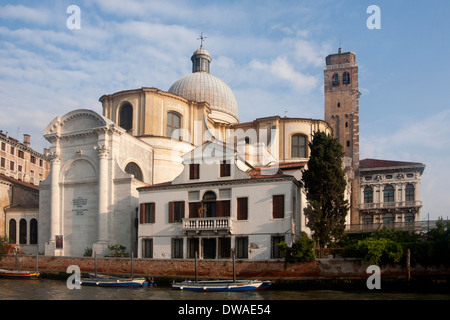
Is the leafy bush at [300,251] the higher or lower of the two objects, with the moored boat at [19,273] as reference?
higher

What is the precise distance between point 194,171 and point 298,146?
1686 cm

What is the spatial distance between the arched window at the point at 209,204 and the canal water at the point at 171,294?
547 centimetres

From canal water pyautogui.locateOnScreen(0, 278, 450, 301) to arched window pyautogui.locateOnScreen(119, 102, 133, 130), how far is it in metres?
17.8

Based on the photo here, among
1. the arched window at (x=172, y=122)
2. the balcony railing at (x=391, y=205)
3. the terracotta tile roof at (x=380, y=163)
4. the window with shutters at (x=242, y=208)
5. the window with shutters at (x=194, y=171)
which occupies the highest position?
the arched window at (x=172, y=122)

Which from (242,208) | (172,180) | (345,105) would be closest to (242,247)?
(242,208)

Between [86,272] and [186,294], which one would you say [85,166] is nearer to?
[86,272]

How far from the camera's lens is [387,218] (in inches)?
2185

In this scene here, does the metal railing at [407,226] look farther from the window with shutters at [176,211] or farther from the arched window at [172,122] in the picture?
the arched window at [172,122]

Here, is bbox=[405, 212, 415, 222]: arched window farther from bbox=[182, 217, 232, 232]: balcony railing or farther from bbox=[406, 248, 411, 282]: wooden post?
bbox=[182, 217, 232, 232]: balcony railing

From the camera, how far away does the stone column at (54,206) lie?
39188mm

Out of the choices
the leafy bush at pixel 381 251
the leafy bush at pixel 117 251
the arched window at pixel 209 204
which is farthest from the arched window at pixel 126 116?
the leafy bush at pixel 381 251

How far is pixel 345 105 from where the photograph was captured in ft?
193

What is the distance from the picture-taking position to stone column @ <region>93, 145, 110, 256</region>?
36750 millimetres
